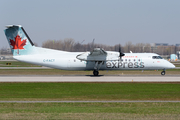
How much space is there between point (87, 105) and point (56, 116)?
3629 mm

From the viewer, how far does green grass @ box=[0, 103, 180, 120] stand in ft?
39.7

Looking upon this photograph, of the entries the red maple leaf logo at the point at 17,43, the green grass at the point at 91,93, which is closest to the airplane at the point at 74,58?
the red maple leaf logo at the point at 17,43

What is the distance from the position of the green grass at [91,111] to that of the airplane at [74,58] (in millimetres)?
19916

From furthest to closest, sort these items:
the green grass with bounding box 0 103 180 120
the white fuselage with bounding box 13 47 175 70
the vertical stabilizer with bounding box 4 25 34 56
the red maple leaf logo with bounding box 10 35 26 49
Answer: the white fuselage with bounding box 13 47 175 70 → the red maple leaf logo with bounding box 10 35 26 49 → the vertical stabilizer with bounding box 4 25 34 56 → the green grass with bounding box 0 103 180 120

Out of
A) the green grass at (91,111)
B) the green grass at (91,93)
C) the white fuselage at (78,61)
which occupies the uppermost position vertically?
the white fuselage at (78,61)

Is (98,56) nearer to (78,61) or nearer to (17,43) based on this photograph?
(78,61)

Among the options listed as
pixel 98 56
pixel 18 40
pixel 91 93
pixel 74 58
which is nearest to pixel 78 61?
pixel 74 58

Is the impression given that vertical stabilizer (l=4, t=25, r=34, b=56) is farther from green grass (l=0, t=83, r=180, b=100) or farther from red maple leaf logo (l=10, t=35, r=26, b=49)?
green grass (l=0, t=83, r=180, b=100)

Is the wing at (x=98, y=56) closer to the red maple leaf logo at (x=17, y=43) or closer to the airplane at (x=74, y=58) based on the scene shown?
the airplane at (x=74, y=58)

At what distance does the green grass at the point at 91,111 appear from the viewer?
39.7ft

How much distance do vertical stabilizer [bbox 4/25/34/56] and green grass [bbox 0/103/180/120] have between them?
837 inches

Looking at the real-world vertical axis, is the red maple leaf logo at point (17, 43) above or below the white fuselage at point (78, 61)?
above

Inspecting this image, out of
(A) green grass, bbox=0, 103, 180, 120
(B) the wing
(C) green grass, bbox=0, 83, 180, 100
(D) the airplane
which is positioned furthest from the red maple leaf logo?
(A) green grass, bbox=0, 103, 180, 120

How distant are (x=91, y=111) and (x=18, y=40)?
83.8 feet
